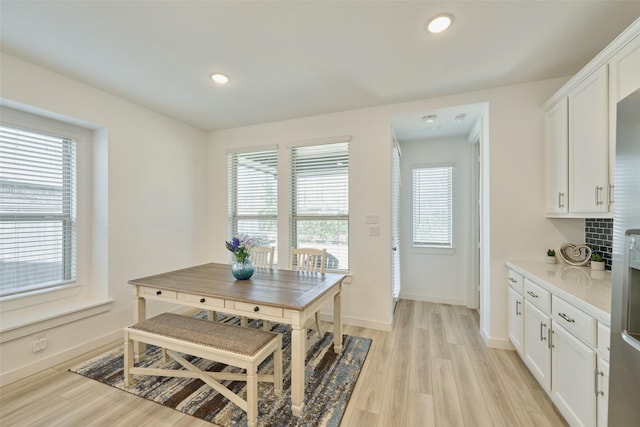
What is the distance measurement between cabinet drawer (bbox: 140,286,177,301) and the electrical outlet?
95 centimetres

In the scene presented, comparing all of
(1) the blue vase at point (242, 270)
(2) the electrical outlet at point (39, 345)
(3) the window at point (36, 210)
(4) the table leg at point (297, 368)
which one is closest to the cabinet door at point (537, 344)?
(4) the table leg at point (297, 368)

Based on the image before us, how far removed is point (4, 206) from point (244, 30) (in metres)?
2.63

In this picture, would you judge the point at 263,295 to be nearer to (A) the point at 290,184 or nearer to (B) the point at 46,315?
(A) the point at 290,184

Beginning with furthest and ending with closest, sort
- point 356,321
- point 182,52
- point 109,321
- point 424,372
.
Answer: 1. point 356,321
2. point 109,321
3. point 424,372
4. point 182,52

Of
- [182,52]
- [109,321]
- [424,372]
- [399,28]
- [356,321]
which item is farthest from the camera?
[356,321]

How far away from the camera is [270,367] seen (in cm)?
233

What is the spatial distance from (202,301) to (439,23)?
271 centimetres

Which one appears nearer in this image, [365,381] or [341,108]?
[365,381]

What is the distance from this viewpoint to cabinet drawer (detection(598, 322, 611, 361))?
124 cm

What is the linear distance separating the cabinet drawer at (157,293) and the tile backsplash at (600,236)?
11.9ft

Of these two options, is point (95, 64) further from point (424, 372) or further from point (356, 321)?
point (424, 372)

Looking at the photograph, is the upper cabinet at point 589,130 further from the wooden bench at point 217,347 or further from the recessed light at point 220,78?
the recessed light at point 220,78

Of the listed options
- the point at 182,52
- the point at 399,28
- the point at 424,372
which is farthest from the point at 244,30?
the point at 424,372

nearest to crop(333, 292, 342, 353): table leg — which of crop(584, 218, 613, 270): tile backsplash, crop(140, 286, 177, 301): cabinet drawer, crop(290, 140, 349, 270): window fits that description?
crop(290, 140, 349, 270): window
